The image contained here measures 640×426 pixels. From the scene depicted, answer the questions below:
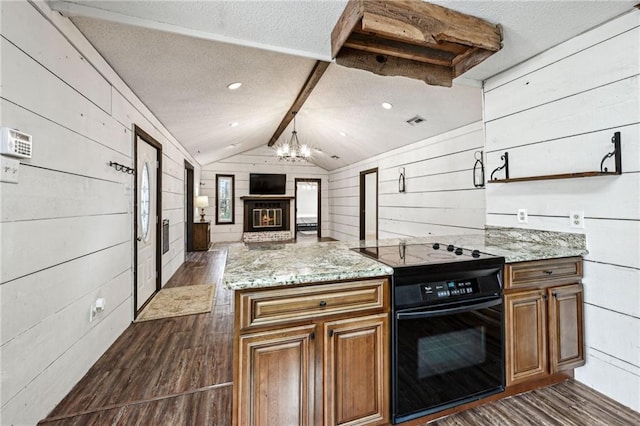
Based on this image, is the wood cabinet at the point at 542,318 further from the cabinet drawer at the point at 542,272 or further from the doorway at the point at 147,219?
the doorway at the point at 147,219

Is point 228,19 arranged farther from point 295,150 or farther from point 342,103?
point 295,150

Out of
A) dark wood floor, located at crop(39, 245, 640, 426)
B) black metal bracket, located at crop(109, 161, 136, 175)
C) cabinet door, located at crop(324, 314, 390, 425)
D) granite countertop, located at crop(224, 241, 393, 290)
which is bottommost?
dark wood floor, located at crop(39, 245, 640, 426)

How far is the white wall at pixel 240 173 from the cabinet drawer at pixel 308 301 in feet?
25.7

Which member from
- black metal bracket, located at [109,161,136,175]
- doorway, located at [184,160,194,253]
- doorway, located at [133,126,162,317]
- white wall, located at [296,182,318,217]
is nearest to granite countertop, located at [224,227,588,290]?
black metal bracket, located at [109,161,136,175]

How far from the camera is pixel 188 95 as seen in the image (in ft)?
10.9

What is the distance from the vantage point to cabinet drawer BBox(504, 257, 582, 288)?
180 centimetres

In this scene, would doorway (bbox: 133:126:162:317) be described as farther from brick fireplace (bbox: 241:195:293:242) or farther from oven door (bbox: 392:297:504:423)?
brick fireplace (bbox: 241:195:293:242)

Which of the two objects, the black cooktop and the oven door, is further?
the black cooktop

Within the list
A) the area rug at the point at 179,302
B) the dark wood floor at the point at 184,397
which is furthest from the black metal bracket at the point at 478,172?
the area rug at the point at 179,302

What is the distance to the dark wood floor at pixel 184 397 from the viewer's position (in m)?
1.67

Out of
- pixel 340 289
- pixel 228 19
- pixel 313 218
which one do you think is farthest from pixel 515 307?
pixel 313 218

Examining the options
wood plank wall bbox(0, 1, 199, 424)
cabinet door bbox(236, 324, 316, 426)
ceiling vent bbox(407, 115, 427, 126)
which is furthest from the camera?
ceiling vent bbox(407, 115, 427, 126)

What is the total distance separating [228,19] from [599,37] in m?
2.43

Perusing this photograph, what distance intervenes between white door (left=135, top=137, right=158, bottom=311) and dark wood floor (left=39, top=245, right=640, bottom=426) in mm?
834
